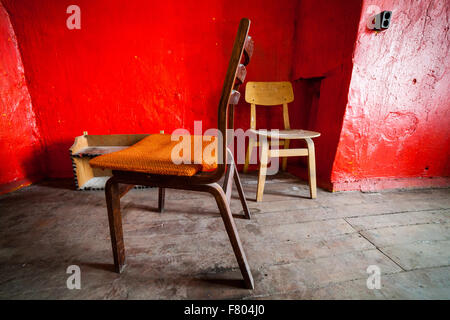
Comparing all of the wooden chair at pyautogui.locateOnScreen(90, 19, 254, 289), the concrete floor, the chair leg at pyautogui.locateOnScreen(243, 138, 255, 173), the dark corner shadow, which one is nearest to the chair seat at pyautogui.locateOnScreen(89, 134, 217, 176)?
the wooden chair at pyautogui.locateOnScreen(90, 19, 254, 289)

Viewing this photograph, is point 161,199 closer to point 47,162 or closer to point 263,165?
point 263,165

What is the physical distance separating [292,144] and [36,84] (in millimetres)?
2965

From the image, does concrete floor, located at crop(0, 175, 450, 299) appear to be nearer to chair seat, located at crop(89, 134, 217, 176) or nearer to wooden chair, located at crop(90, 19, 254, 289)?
wooden chair, located at crop(90, 19, 254, 289)

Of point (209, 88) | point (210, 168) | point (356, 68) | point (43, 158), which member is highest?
point (356, 68)

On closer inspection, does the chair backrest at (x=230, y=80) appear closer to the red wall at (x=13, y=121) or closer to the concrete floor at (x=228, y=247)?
the concrete floor at (x=228, y=247)

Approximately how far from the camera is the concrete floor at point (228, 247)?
32.7 inches

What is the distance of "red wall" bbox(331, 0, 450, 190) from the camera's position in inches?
62.5

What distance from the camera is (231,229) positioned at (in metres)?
0.79

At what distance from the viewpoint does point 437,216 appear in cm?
140

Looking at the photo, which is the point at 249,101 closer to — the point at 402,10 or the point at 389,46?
the point at 389,46

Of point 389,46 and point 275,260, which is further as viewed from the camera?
point 389,46

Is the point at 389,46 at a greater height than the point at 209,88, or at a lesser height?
greater

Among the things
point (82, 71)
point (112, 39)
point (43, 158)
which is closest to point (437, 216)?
point (112, 39)

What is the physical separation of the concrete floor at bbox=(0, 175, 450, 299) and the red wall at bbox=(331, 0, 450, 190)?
277mm
